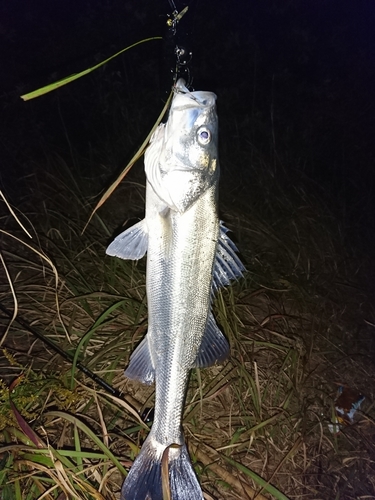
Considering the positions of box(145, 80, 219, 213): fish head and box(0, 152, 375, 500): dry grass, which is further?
box(0, 152, 375, 500): dry grass

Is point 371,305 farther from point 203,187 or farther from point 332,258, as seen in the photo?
point 203,187

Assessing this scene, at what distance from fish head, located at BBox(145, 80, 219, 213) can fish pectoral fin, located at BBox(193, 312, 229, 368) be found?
51cm

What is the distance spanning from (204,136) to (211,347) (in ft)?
2.74

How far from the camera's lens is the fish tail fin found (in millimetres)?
1540

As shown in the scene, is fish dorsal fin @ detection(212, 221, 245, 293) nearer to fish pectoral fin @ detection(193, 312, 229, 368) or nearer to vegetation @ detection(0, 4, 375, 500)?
fish pectoral fin @ detection(193, 312, 229, 368)

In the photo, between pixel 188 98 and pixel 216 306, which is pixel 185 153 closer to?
pixel 188 98

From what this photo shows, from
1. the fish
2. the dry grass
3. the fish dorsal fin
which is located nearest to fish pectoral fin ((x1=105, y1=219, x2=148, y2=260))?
the fish

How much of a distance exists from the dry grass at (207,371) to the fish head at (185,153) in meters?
0.68

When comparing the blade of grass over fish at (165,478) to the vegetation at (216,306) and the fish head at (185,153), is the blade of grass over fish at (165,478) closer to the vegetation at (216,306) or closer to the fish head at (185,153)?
the vegetation at (216,306)

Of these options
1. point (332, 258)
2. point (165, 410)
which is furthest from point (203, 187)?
point (332, 258)

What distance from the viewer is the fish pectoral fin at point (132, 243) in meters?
1.47

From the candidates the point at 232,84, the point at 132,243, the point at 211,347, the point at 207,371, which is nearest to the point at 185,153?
the point at 132,243

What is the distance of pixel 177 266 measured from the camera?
56.1 inches

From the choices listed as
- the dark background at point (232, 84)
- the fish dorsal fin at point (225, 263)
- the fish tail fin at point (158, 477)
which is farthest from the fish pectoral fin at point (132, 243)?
the dark background at point (232, 84)
